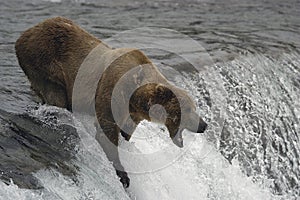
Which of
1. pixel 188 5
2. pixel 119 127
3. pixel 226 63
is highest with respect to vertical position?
pixel 119 127

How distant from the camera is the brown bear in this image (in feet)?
14.6

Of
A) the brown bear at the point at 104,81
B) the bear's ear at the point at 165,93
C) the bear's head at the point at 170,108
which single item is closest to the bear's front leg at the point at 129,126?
the brown bear at the point at 104,81

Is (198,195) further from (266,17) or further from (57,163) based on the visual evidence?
(266,17)

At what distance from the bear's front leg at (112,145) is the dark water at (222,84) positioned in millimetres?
303

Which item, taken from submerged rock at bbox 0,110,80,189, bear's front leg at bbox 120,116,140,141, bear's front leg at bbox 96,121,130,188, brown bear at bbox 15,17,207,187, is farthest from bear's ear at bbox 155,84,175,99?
submerged rock at bbox 0,110,80,189

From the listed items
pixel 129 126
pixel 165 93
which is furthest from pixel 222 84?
pixel 165 93

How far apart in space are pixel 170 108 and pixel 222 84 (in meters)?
2.97

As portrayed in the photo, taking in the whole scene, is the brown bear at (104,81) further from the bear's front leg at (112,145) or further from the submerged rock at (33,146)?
the submerged rock at (33,146)

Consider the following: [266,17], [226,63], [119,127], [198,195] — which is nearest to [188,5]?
[266,17]

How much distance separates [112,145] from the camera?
16.0ft

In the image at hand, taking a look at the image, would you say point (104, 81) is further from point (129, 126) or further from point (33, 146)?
point (33, 146)

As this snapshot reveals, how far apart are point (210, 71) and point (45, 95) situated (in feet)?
8.03

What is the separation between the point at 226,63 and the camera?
7734 mm

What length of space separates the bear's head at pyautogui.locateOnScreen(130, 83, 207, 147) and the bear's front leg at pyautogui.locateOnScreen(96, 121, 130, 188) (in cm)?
33
